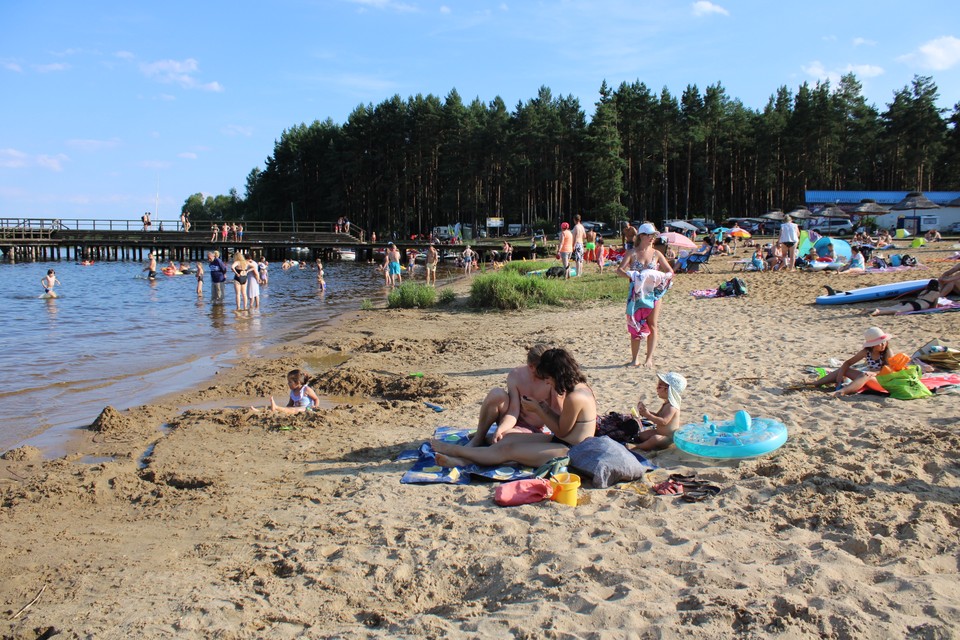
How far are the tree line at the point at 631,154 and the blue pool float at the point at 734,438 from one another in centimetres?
4972

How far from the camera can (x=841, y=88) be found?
5769 cm

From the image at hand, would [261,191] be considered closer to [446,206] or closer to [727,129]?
[446,206]

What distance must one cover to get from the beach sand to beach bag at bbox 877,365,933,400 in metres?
0.17

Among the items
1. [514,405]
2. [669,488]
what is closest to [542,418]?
[514,405]

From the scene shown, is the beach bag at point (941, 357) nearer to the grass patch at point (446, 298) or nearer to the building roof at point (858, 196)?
the grass patch at point (446, 298)

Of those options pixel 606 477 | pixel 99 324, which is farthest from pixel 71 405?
pixel 99 324

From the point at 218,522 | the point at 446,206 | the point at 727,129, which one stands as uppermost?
the point at 727,129

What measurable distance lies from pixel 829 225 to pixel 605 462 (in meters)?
41.1

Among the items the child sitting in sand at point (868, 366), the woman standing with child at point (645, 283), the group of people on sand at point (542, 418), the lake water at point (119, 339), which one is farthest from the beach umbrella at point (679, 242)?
the group of people on sand at point (542, 418)

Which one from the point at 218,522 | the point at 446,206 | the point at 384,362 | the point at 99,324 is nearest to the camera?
the point at 218,522

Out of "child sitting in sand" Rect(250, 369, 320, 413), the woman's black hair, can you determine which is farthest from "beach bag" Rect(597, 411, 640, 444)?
"child sitting in sand" Rect(250, 369, 320, 413)

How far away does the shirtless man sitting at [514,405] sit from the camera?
18.8ft

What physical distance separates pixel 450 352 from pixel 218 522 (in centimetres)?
685

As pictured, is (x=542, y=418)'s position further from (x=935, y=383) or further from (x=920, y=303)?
(x=920, y=303)
